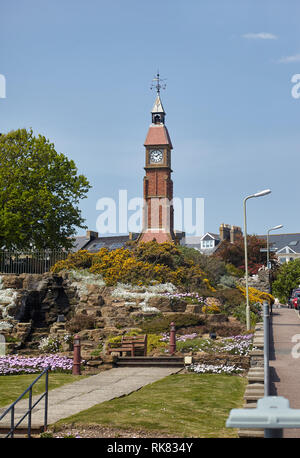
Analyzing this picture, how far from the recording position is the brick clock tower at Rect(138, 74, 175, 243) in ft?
224

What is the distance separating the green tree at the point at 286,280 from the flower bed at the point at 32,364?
2410 inches

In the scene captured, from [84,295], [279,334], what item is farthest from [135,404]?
[84,295]

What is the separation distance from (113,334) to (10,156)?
825 inches

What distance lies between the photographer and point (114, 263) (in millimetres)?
36812

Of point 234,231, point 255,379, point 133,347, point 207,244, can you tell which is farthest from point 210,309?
point 207,244

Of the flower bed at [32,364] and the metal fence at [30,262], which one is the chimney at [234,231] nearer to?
the metal fence at [30,262]

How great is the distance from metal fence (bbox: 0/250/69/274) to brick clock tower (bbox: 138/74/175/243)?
28.5 meters

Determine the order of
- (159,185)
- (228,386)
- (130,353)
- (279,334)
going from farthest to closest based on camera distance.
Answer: (159,185) < (279,334) < (130,353) < (228,386)

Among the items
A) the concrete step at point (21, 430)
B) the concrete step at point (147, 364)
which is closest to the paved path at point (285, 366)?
the concrete step at point (147, 364)

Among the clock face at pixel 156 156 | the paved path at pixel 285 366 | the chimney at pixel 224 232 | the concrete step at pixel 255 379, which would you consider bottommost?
the paved path at pixel 285 366

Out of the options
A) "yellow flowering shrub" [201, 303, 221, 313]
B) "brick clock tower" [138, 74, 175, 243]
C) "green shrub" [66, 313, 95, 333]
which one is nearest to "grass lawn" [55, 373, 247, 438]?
"green shrub" [66, 313, 95, 333]

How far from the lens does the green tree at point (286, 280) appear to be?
80.4 meters
